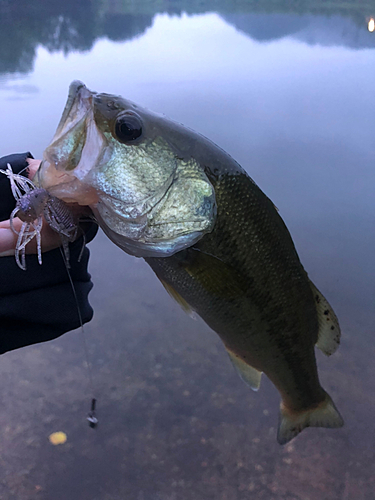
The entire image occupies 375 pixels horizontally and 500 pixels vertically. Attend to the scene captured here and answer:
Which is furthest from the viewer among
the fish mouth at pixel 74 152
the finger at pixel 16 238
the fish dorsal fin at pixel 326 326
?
the fish dorsal fin at pixel 326 326

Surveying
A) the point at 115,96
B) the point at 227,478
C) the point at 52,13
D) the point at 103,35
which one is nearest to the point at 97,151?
the point at 115,96

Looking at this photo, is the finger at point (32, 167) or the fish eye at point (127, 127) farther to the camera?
the finger at point (32, 167)

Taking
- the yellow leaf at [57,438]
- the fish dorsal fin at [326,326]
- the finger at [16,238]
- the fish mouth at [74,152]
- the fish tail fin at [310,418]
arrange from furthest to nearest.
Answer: the yellow leaf at [57,438] < the fish tail fin at [310,418] < the fish dorsal fin at [326,326] < the finger at [16,238] < the fish mouth at [74,152]

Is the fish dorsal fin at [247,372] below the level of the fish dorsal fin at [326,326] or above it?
below

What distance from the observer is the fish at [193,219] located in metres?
0.46

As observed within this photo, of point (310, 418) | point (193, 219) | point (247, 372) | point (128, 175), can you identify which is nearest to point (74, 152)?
point (128, 175)

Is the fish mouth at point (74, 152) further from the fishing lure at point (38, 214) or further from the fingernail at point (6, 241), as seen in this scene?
the fingernail at point (6, 241)

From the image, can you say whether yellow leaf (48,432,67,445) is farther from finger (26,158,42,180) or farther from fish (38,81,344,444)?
finger (26,158,42,180)

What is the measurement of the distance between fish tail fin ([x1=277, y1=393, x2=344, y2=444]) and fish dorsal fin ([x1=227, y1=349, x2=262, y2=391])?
6.0 inches

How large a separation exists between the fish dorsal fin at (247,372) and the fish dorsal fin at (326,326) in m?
0.14

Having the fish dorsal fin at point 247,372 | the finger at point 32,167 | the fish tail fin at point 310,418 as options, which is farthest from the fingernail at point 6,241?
the fish tail fin at point 310,418

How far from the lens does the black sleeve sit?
0.67 m

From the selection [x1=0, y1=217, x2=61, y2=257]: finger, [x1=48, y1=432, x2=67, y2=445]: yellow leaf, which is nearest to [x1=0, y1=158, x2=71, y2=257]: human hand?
[x1=0, y1=217, x2=61, y2=257]: finger

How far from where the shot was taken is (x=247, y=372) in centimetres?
76
